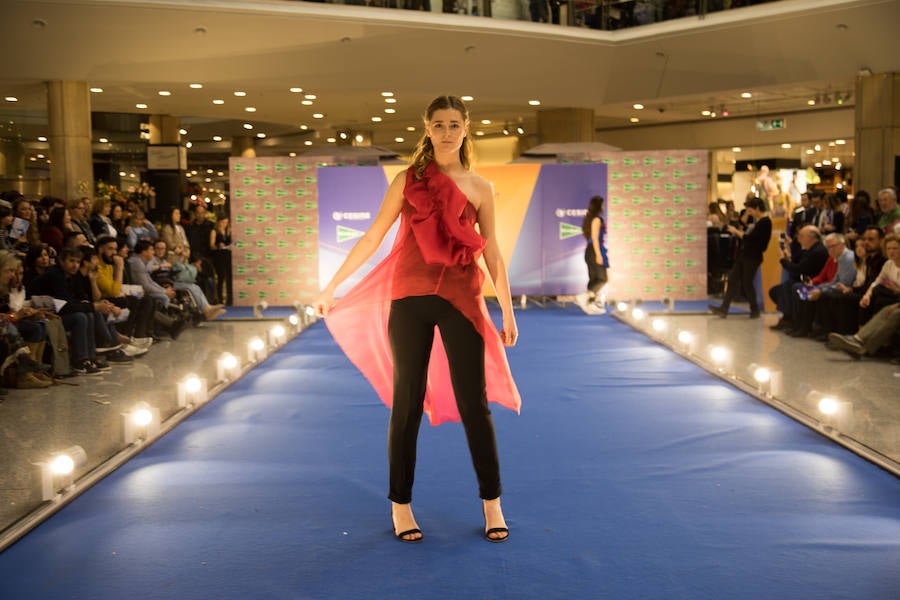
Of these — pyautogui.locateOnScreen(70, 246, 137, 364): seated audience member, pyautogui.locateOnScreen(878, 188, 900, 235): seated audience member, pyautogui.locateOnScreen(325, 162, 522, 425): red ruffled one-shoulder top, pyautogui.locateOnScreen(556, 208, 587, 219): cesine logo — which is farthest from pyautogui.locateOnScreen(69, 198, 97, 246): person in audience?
pyautogui.locateOnScreen(878, 188, 900, 235): seated audience member

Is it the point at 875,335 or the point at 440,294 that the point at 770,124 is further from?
the point at 440,294

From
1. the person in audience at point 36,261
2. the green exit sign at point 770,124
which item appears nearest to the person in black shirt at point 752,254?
the person in audience at point 36,261

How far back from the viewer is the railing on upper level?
15242 millimetres

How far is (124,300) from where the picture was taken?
888 centimetres

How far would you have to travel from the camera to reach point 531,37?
52.4 ft

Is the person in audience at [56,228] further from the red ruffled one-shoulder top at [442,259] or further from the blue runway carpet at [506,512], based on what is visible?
the red ruffled one-shoulder top at [442,259]

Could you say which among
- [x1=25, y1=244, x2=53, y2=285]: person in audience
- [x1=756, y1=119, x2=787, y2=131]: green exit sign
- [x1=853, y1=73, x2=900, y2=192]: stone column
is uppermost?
[x1=756, y1=119, x2=787, y2=131]: green exit sign

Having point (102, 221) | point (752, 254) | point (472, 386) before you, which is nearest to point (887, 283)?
point (752, 254)

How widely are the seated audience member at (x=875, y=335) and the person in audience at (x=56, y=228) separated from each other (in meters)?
7.07

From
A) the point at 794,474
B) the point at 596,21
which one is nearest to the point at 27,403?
the point at 794,474

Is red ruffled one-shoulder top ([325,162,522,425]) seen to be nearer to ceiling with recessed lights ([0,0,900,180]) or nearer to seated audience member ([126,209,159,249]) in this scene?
seated audience member ([126,209,159,249])

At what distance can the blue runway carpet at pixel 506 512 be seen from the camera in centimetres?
302

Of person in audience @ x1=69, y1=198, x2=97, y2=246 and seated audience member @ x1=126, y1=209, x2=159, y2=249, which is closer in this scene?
person in audience @ x1=69, y1=198, x2=97, y2=246

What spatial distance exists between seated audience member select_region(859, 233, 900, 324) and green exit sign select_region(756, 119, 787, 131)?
12837 mm
